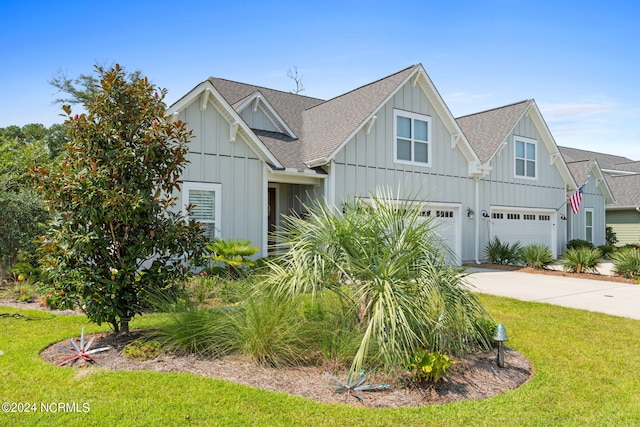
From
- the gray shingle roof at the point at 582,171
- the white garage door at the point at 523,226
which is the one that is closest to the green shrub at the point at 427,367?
the white garage door at the point at 523,226

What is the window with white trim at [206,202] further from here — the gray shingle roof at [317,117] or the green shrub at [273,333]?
the green shrub at [273,333]

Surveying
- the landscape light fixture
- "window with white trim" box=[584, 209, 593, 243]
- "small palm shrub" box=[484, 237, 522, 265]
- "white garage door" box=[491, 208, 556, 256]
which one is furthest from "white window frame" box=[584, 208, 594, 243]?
the landscape light fixture

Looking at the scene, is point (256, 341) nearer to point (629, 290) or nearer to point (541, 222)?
point (629, 290)

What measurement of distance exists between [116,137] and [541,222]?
1949cm

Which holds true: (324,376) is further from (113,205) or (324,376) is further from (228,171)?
(228,171)

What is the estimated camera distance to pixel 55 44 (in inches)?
521

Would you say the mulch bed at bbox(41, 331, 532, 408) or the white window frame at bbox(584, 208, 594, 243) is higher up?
the white window frame at bbox(584, 208, 594, 243)

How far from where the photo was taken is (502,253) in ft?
55.0

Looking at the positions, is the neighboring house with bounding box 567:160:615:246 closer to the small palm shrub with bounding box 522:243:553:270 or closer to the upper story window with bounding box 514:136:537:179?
the upper story window with bounding box 514:136:537:179

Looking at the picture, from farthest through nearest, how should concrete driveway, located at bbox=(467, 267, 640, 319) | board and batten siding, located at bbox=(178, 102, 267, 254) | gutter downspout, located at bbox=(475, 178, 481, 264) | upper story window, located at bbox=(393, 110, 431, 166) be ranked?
gutter downspout, located at bbox=(475, 178, 481, 264)
upper story window, located at bbox=(393, 110, 431, 166)
board and batten siding, located at bbox=(178, 102, 267, 254)
concrete driveway, located at bbox=(467, 267, 640, 319)

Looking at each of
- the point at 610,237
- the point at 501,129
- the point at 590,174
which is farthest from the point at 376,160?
the point at 610,237

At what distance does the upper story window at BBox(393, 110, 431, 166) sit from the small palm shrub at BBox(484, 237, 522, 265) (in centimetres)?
443

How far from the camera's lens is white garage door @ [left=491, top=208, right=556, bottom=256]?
18.2 meters

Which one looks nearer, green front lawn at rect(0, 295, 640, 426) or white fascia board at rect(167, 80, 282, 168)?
green front lawn at rect(0, 295, 640, 426)
